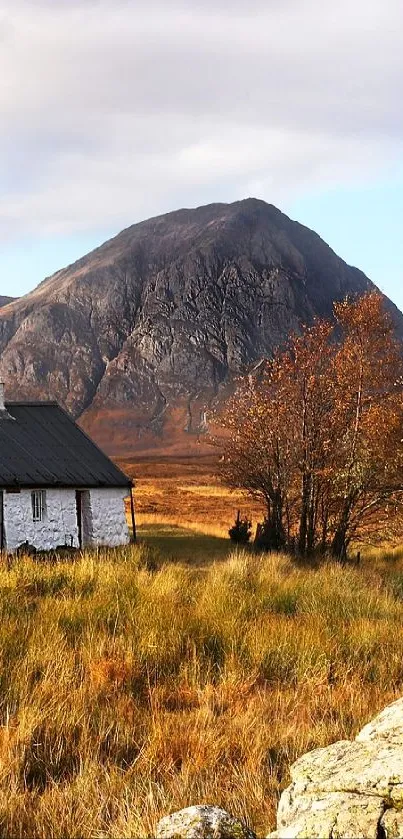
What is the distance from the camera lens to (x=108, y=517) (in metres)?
36.7

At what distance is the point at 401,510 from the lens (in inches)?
1046

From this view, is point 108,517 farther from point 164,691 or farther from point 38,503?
point 164,691

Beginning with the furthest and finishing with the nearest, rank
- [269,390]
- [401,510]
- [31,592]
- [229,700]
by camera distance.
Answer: [269,390] < [401,510] < [31,592] < [229,700]

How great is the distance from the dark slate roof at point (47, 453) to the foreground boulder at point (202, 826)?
95.9 feet

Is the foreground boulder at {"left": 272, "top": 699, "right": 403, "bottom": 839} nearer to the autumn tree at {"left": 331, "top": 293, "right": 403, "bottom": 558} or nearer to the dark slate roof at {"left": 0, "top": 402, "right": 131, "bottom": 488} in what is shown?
the autumn tree at {"left": 331, "top": 293, "right": 403, "bottom": 558}

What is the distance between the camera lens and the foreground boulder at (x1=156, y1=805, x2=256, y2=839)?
151 inches

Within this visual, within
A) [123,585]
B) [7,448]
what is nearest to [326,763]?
[123,585]

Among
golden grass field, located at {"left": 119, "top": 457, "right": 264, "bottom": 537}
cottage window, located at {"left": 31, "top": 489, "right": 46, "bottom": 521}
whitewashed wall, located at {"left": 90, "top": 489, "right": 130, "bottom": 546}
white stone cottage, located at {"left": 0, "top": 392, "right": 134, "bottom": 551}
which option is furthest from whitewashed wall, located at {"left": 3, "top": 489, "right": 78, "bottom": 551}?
golden grass field, located at {"left": 119, "top": 457, "right": 264, "bottom": 537}

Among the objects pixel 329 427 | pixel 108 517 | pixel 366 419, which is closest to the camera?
pixel 366 419

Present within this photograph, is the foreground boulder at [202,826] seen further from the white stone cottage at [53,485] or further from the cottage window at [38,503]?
the cottage window at [38,503]

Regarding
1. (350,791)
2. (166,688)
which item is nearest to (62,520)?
(166,688)

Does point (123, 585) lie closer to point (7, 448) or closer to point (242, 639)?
point (242, 639)

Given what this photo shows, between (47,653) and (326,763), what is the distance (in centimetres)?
431

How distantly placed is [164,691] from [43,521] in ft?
88.4
